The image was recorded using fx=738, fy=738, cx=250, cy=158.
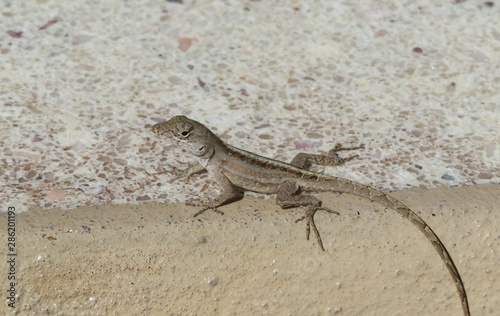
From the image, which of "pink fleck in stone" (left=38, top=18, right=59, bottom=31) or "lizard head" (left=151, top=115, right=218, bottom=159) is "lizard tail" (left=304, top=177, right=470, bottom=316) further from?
"pink fleck in stone" (left=38, top=18, right=59, bottom=31)

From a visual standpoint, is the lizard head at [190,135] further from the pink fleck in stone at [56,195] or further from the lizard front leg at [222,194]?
the pink fleck in stone at [56,195]

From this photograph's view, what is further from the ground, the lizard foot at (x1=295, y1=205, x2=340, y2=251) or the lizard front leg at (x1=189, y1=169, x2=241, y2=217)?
the lizard foot at (x1=295, y1=205, x2=340, y2=251)

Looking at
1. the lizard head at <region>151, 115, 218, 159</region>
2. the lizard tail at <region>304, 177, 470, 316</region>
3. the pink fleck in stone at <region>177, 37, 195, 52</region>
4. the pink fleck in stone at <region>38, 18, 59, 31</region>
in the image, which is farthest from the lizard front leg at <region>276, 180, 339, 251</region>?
the pink fleck in stone at <region>38, 18, 59, 31</region>

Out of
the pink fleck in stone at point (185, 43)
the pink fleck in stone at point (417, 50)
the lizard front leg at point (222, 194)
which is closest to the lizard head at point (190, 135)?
the lizard front leg at point (222, 194)

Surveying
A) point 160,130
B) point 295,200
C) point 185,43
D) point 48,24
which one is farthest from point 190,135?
point 48,24

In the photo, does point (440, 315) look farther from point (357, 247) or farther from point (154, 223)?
point (154, 223)
